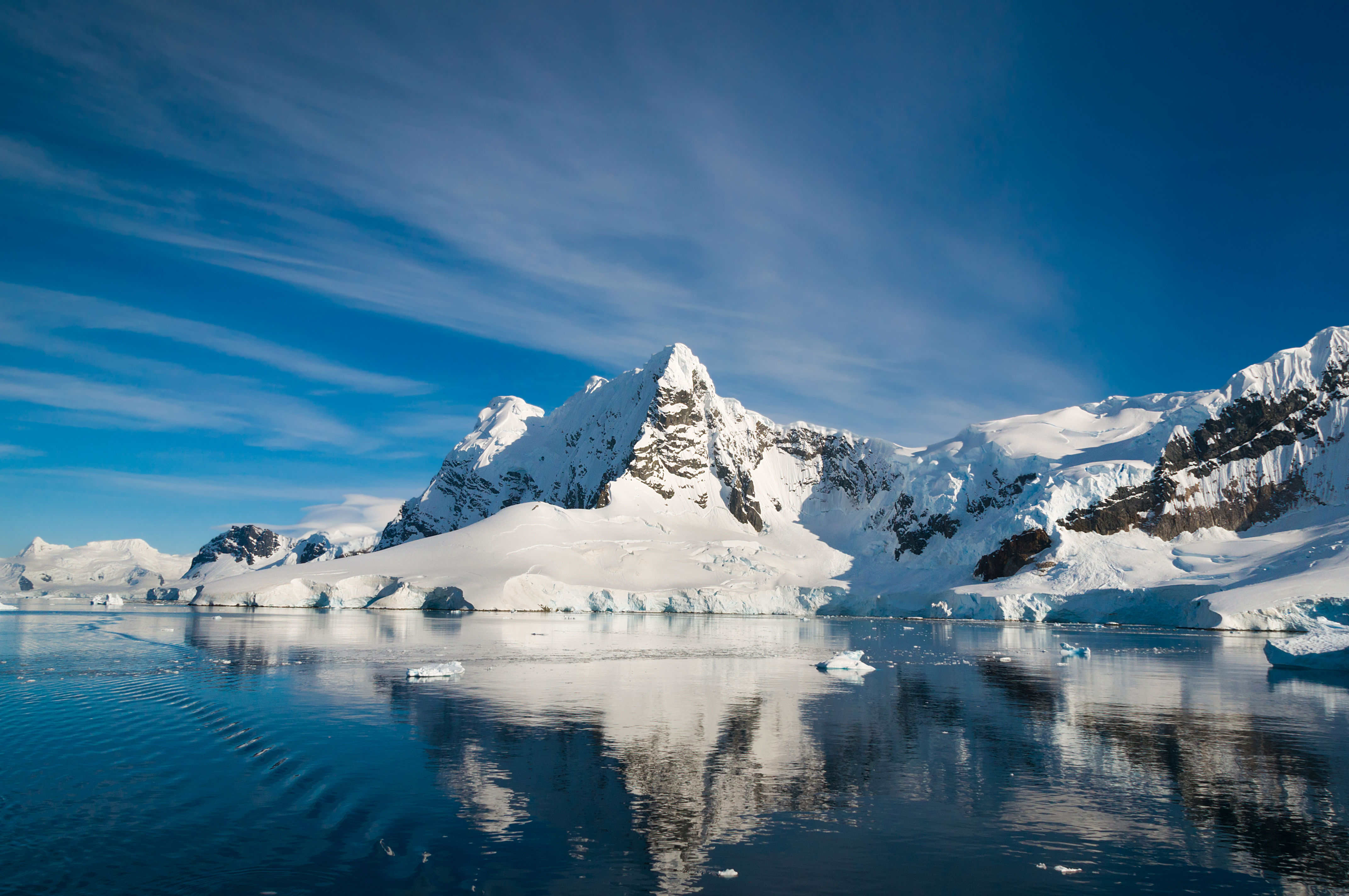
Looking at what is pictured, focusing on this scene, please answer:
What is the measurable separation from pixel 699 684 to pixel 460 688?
7942mm

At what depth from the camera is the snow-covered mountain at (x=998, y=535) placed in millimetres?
80562

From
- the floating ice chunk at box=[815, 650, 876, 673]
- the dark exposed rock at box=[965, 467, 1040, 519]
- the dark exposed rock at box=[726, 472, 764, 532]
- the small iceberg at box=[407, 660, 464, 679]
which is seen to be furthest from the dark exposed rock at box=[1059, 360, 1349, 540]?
the small iceberg at box=[407, 660, 464, 679]

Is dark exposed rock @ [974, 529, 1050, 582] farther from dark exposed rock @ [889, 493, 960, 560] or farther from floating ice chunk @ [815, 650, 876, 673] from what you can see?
floating ice chunk @ [815, 650, 876, 673]

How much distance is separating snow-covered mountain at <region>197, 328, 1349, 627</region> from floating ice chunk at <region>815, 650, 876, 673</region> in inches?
1637

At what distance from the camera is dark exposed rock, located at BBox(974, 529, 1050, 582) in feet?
296

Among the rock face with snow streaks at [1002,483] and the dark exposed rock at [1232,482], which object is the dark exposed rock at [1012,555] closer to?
the rock face with snow streaks at [1002,483]

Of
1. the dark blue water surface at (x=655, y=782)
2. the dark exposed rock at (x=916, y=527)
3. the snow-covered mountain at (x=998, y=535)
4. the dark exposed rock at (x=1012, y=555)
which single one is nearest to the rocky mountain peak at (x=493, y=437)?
the snow-covered mountain at (x=998, y=535)

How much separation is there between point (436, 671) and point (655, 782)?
1661 centimetres

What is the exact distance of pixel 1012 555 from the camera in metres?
92.1

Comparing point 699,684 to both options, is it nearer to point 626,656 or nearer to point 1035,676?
point 626,656

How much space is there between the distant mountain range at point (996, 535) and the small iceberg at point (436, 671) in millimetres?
56720

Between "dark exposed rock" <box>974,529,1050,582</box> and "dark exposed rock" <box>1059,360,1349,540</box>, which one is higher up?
"dark exposed rock" <box>1059,360,1349,540</box>

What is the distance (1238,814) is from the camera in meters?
13.1

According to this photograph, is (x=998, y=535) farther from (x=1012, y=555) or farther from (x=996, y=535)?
(x=1012, y=555)
